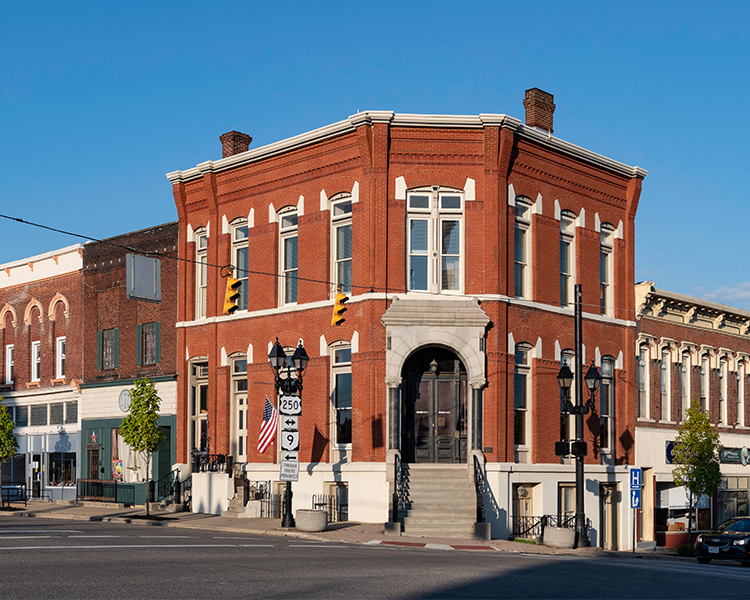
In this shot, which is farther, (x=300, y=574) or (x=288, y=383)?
(x=288, y=383)

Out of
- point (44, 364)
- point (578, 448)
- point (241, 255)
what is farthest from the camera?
point (44, 364)

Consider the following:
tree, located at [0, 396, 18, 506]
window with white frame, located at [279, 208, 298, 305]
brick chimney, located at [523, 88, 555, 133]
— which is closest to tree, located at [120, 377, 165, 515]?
window with white frame, located at [279, 208, 298, 305]

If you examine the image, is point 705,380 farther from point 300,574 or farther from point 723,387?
point 300,574

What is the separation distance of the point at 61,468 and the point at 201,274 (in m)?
12.6

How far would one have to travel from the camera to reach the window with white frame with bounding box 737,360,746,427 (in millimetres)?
42281

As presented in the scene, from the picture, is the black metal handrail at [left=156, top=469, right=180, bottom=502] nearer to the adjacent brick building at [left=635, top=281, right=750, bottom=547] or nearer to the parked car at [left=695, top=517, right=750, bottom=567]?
the adjacent brick building at [left=635, top=281, right=750, bottom=547]

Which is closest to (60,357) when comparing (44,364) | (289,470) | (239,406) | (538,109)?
(44,364)

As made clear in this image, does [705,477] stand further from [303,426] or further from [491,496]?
[303,426]

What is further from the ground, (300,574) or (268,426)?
(268,426)

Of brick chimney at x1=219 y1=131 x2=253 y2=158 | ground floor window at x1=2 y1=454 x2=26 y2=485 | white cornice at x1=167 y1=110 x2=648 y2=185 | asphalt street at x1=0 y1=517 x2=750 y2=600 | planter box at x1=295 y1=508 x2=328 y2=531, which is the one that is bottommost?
ground floor window at x1=2 y1=454 x2=26 y2=485

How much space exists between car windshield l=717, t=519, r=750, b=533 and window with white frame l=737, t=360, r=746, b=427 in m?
15.7

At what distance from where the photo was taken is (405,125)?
2978 cm

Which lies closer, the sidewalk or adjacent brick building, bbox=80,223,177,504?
the sidewalk

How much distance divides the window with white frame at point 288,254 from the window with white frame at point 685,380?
1707cm
